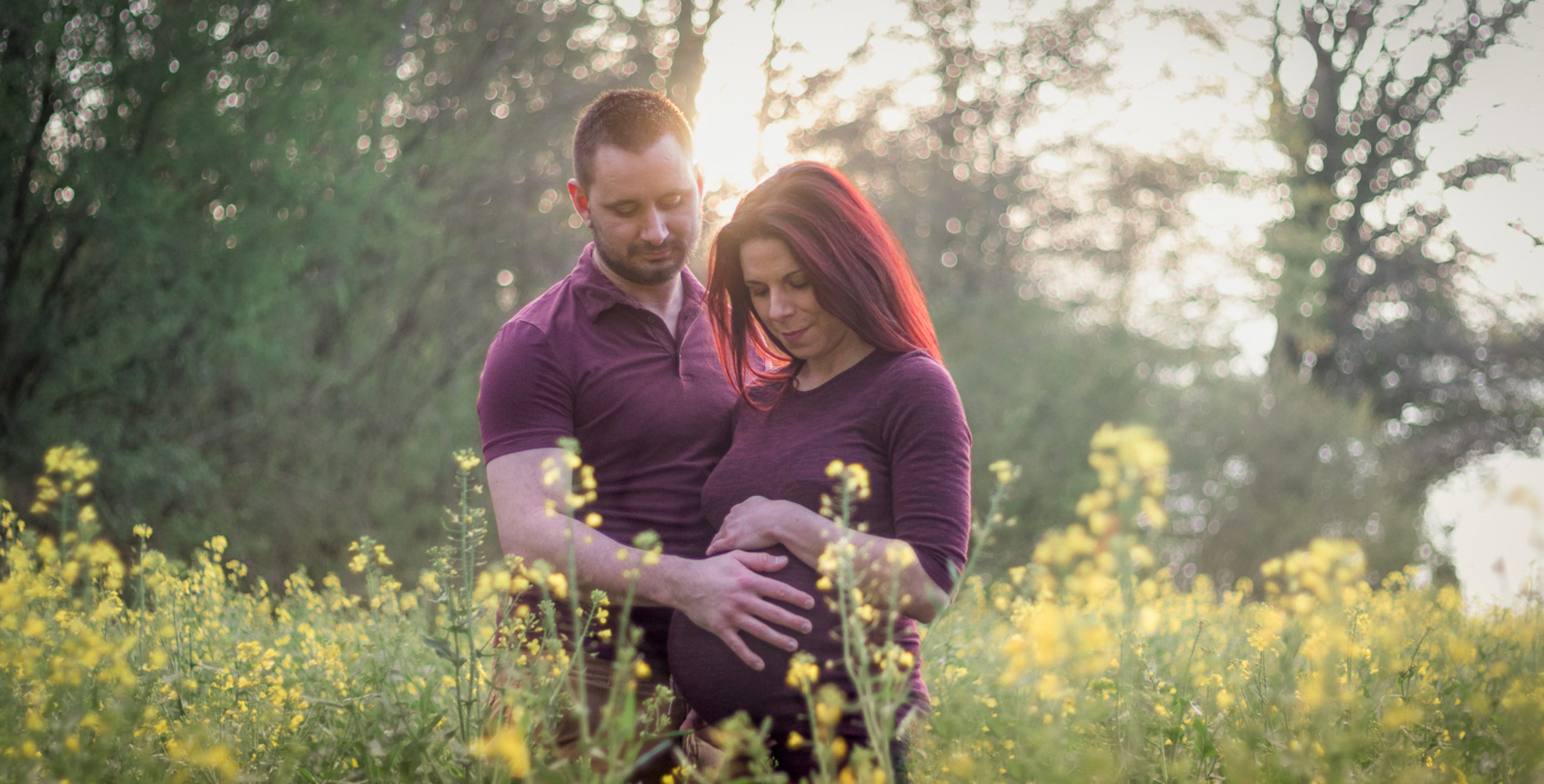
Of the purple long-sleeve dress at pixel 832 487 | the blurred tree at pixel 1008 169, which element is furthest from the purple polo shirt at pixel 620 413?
the blurred tree at pixel 1008 169

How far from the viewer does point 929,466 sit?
→ 7.42 ft

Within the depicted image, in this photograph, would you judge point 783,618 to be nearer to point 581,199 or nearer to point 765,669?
point 765,669

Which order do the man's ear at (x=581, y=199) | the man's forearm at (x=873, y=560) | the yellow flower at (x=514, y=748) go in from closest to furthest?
the yellow flower at (x=514, y=748), the man's forearm at (x=873, y=560), the man's ear at (x=581, y=199)

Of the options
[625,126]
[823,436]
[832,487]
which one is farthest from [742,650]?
[625,126]

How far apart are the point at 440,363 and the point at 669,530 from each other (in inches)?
398

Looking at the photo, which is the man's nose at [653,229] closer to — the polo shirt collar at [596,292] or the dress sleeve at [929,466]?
the polo shirt collar at [596,292]

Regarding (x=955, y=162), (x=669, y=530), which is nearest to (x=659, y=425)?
(x=669, y=530)

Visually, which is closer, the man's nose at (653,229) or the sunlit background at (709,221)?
the man's nose at (653,229)

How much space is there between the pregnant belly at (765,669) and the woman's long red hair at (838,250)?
0.60 metres

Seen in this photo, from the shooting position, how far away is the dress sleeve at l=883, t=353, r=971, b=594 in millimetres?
2197

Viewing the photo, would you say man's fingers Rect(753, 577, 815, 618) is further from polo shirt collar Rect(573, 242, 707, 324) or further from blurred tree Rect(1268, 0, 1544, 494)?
blurred tree Rect(1268, 0, 1544, 494)

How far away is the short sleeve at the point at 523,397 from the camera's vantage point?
2729 millimetres

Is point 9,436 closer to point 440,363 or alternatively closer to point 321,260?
point 321,260

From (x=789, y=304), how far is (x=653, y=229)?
682mm
